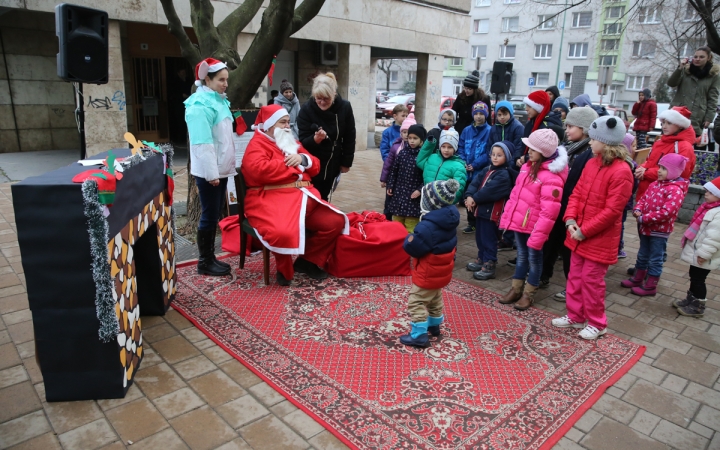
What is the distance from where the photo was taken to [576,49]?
152 feet

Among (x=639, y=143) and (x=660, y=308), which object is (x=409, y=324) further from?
(x=639, y=143)

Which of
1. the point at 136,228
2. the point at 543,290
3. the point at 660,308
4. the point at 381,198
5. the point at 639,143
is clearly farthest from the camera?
the point at 639,143

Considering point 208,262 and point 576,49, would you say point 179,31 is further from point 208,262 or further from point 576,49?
point 576,49

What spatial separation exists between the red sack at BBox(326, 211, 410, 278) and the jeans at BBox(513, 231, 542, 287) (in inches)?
45.7

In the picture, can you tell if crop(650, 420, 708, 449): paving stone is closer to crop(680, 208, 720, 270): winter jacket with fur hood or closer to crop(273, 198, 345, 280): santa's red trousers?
crop(680, 208, 720, 270): winter jacket with fur hood

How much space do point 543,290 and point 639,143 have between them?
8.65m

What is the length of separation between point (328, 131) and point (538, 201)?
7.78 ft

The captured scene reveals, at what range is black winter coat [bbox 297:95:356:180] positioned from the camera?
215 inches

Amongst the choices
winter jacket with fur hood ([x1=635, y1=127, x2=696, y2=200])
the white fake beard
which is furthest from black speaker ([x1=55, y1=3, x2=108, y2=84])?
winter jacket with fur hood ([x1=635, y1=127, x2=696, y2=200])

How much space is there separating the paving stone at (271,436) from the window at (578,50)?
50.3m

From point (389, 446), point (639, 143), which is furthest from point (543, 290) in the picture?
point (639, 143)

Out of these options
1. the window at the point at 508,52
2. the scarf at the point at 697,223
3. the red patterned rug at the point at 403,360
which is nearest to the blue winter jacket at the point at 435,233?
the red patterned rug at the point at 403,360

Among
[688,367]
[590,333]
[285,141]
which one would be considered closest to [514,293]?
[590,333]

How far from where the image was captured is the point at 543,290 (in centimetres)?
505
